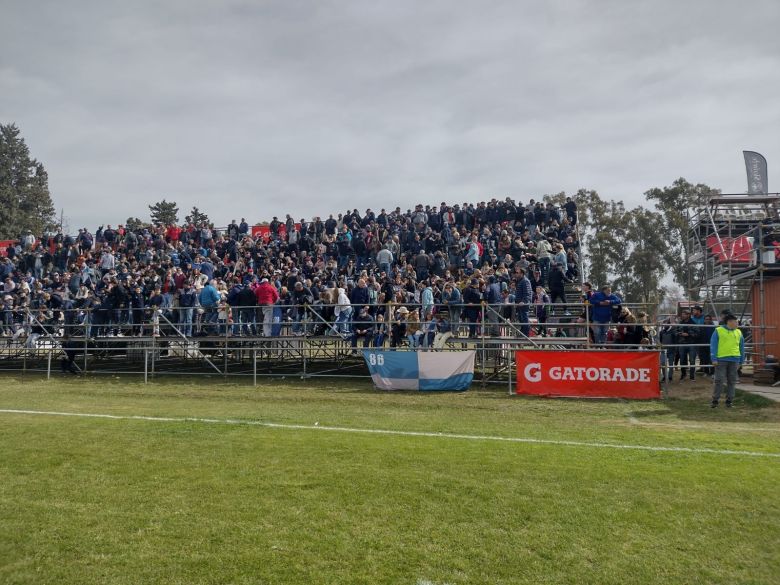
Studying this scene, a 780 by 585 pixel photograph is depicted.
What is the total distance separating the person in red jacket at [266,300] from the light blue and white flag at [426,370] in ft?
14.6

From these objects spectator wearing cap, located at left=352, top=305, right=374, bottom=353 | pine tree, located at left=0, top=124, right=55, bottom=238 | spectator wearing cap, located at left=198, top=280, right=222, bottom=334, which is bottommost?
spectator wearing cap, located at left=352, top=305, right=374, bottom=353

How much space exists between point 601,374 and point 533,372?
1607mm

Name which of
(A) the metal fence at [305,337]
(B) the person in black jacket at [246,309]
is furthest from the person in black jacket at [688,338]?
(B) the person in black jacket at [246,309]

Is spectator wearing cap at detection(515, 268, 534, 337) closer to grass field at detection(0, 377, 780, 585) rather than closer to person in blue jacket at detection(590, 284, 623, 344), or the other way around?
person in blue jacket at detection(590, 284, 623, 344)

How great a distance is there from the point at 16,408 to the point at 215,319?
7293 mm

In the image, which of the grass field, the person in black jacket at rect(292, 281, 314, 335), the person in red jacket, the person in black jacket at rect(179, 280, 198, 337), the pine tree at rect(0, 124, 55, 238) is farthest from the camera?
the pine tree at rect(0, 124, 55, 238)

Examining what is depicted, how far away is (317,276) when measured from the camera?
25266 mm

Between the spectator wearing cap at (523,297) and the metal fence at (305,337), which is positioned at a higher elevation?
the spectator wearing cap at (523,297)

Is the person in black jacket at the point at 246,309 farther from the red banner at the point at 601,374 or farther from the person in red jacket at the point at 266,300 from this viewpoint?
the red banner at the point at 601,374

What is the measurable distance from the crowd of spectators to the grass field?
6.61 m

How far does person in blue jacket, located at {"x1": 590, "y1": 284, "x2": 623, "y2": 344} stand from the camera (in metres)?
16.6

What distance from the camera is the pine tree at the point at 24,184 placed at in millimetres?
95188

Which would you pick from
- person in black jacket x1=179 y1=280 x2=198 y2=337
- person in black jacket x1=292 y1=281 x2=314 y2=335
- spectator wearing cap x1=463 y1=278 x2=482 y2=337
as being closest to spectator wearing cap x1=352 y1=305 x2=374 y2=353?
person in black jacket x1=292 y1=281 x2=314 y2=335

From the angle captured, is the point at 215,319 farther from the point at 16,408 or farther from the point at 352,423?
the point at 352,423
